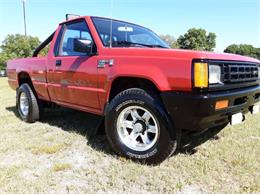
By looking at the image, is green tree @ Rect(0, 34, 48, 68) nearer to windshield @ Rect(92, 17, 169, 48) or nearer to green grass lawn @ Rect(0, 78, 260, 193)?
windshield @ Rect(92, 17, 169, 48)

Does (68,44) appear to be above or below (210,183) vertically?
above

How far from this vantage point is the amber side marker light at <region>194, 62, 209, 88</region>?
2641 mm

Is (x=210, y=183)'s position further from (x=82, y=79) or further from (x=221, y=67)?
(x=82, y=79)

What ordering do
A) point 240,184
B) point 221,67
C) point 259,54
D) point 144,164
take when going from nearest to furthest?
point 240,184 < point 221,67 < point 144,164 < point 259,54

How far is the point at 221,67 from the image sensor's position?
112 inches

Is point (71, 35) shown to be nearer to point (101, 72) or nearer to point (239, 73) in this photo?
point (101, 72)

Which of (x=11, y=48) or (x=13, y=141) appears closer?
(x=13, y=141)

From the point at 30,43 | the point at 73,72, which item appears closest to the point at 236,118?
the point at 73,72

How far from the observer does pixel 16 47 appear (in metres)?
48.3

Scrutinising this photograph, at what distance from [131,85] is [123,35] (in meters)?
0.99

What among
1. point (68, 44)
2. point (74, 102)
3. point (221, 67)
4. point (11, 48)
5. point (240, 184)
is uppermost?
point (11, 48)

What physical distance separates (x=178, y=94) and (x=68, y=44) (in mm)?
2333

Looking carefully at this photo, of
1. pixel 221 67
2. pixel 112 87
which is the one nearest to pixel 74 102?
pixel 112 87

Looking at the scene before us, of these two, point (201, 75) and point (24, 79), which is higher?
point (201, 75)
